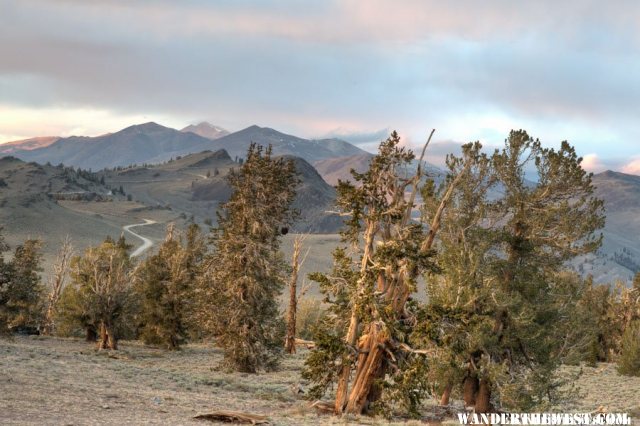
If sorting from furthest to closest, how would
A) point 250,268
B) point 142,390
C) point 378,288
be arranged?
point 250,268 → point 142,390 → point 378,288

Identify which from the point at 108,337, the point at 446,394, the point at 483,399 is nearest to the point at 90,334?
the point at 108,337

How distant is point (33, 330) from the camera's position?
5447 cm

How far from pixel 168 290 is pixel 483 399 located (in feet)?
89.9

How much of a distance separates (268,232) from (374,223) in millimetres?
14244

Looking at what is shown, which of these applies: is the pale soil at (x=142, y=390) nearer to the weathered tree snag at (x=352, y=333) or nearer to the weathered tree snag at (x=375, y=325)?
the weathered tree snag at (x=352, y=333)

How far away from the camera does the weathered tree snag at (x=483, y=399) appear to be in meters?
21.6

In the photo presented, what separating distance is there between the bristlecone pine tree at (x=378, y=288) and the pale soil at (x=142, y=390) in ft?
4.50

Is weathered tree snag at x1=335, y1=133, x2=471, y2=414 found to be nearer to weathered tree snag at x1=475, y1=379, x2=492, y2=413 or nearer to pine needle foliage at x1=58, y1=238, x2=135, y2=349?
weathered tree snag at x1=475, y1=379, x2=492, y2=413

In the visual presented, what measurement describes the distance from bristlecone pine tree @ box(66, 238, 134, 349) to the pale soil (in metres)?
1.97

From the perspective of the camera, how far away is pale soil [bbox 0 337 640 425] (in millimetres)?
15938

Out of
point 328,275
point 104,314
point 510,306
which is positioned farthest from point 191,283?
point 510,306

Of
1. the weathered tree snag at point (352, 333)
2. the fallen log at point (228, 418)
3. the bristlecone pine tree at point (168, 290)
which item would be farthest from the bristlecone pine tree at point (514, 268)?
the bristlecone pine tree at point (168, 290)

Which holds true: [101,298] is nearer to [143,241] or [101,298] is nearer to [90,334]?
[90,334]

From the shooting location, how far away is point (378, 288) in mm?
19547
